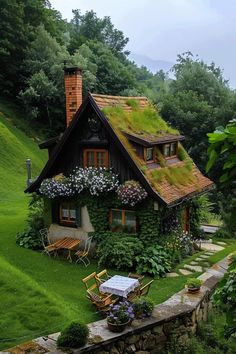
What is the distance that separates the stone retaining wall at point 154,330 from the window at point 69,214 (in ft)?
19.5

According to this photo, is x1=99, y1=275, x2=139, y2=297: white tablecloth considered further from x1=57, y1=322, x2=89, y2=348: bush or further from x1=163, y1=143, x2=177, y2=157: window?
x1=163, y1=143, x2=177, y2=157: window

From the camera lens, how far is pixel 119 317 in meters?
10.7

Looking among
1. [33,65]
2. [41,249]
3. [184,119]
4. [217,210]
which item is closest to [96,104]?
[41,249]

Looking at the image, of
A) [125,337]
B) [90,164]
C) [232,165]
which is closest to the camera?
[232,165]

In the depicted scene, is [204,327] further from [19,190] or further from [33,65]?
[33,65]

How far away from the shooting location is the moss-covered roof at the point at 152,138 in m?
16.5

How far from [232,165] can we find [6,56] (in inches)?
1700

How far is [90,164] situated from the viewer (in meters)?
17.5

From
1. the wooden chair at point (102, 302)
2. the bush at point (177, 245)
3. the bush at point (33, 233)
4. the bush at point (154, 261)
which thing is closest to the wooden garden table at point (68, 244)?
the bush at point (33, 233)

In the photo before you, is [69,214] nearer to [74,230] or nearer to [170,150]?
[74,230]

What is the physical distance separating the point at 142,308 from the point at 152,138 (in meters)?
7.65

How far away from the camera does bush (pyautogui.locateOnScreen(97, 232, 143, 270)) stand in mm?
15711

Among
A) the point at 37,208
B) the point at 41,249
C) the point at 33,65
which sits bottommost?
the point at 41,249

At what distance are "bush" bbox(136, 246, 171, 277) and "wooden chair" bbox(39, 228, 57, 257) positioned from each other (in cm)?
359
